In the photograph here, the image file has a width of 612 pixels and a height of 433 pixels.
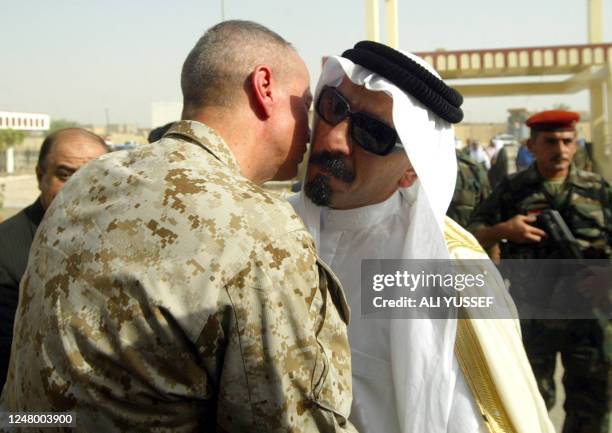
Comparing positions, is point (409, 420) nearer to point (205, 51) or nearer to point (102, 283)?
point (102, 283)

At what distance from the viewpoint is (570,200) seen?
380cm

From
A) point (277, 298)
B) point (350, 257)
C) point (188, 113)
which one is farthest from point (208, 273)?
point (350, 257)

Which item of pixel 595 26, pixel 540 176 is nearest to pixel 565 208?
pixel 540 176

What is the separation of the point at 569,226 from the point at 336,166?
227 cm

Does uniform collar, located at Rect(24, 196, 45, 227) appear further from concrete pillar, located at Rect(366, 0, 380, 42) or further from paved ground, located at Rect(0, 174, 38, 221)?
paved ground, located at Rect(0, 174, 38, 221)

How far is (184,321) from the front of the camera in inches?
46.6

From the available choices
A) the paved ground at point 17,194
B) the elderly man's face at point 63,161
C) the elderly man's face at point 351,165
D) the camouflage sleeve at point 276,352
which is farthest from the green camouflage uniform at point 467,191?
the paved ground at point 17,194

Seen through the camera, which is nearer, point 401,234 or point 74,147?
point 401,234

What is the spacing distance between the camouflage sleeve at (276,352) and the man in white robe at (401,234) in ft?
1.89

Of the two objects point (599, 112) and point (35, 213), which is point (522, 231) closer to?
point (35, 213)

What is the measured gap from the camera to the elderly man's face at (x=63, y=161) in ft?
9.87

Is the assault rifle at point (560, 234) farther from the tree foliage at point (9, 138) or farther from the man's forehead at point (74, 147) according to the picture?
the tree foliage at point (9, 138)

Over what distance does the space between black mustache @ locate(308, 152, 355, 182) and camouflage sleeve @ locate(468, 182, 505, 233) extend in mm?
2148

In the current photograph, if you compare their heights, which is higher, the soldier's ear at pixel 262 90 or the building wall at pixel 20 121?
the building wall at pixel 20 121
